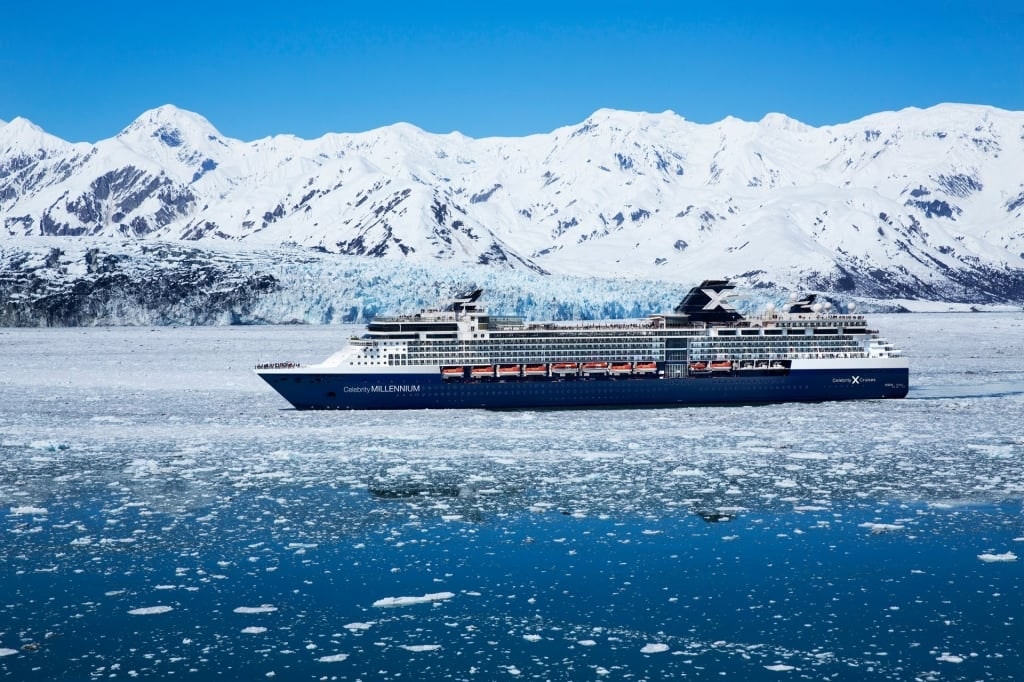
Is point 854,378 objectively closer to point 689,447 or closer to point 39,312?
point 689,447

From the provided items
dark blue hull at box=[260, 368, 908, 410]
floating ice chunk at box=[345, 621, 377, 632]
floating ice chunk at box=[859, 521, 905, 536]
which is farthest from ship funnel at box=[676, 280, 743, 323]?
floating ice chunk at box=[345, 621, 377, 632]

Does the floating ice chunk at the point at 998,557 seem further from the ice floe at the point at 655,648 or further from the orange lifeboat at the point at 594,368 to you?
the orange lifeboat at the point at 594,368

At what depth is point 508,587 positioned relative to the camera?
19.9m

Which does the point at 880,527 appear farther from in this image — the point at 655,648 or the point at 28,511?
the point at 28,511

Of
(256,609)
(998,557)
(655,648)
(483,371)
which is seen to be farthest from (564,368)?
(655,648)

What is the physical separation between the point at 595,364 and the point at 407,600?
34510 millimetres

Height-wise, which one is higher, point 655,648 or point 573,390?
point 573,390

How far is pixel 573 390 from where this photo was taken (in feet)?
169

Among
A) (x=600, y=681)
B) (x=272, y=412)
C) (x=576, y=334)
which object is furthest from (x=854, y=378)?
(x=600, y=681)

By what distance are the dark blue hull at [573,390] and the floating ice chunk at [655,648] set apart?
33388 millimetres

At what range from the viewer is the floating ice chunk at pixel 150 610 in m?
18.4

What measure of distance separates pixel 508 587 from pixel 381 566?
2.87 metres

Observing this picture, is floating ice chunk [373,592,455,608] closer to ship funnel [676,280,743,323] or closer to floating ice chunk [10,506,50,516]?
floating ice chunk [10,506,50,516]

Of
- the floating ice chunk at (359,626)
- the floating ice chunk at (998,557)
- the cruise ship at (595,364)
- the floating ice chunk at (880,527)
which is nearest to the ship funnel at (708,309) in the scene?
the cruise ship at (595,364)
